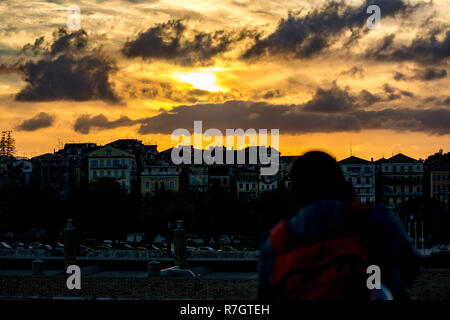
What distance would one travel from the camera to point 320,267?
234 centimetres

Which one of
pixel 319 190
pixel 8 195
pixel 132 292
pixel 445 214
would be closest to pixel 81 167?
pixel 8 195

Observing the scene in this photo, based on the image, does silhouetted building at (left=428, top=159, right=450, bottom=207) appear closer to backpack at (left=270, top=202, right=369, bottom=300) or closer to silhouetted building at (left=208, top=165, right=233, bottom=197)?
silhouetted building at (left=208, top=165, right=233, bottom=197)

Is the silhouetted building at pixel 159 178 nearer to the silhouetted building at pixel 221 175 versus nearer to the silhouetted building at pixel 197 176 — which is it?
the silhouetted building at pixel 197 176

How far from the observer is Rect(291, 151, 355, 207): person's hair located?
8.55 ft

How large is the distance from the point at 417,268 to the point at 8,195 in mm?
55700

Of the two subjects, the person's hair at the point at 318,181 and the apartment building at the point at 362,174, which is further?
the apartment building at the point at 362,174

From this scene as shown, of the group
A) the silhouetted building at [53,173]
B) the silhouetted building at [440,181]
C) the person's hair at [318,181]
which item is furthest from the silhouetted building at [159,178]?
the person's hair at [318,181]

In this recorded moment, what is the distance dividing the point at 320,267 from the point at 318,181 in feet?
1.32

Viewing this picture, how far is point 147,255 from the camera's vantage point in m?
28.3

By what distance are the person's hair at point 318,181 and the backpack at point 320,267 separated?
21 cm

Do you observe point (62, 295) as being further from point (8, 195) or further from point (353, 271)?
point (8, 195)

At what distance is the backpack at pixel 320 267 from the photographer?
91.3 inches

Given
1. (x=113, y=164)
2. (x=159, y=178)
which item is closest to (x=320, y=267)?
(x=159, y=178)

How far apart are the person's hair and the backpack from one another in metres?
0.21
